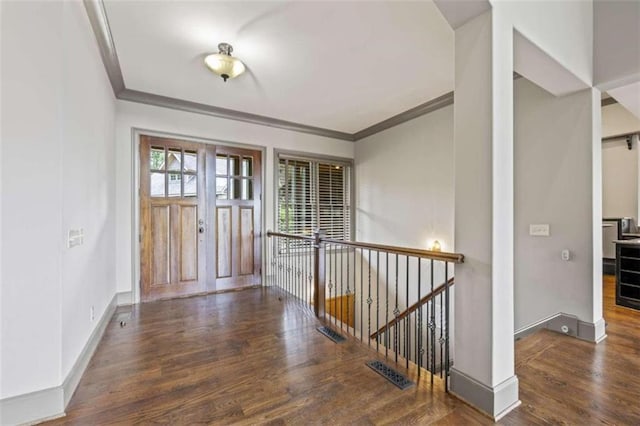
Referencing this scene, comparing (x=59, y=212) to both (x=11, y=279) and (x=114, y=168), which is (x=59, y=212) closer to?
(x=11, y=279)

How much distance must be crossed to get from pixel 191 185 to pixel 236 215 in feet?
2.61

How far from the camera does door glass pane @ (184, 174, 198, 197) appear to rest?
421 cm

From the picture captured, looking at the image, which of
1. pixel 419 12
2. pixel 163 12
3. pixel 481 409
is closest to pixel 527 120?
pixel 419 12

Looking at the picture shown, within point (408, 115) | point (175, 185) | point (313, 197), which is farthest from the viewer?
point (313, 197)

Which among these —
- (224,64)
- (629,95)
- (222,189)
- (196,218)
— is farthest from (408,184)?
(196,218)

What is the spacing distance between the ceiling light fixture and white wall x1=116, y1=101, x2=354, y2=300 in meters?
1.49

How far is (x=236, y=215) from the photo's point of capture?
4.57 meters

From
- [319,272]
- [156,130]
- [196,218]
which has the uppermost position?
[156,130]

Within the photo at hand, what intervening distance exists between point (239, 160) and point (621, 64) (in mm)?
4571

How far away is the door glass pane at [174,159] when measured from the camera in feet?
13.6

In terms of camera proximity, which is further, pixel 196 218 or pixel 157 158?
pixel 196 218

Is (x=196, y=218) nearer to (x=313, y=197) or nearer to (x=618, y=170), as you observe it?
(x=313, y=197)

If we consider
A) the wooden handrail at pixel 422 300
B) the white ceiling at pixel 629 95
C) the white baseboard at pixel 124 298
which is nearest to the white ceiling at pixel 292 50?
the white ceiling at pixel 629 95

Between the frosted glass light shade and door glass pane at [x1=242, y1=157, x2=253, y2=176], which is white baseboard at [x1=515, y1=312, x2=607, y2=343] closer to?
the frosted glass light shade
